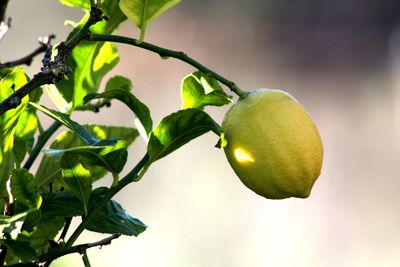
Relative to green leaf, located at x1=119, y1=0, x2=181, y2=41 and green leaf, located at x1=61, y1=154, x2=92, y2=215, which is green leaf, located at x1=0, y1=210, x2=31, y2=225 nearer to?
green leaf, located at x1=61, y1=154, x2=92, y2=215

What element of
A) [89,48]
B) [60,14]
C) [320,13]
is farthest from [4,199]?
[320,13]

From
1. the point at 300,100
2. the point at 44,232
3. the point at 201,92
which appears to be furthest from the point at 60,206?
the point at 300,100

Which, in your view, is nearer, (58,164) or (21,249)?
(21,249)

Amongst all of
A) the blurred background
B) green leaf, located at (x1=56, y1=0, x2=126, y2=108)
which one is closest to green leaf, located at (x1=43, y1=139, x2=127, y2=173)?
green leaf, located at (x1=56, y1=0, x2=126, y2=108)

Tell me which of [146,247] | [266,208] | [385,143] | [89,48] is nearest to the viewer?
[89,48]

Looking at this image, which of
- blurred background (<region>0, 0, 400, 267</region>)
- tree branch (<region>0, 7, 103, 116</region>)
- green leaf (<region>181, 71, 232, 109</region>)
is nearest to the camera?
tree branch (<region>0, 7, 103, 116</region>)

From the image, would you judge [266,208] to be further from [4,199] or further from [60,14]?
[4,199]

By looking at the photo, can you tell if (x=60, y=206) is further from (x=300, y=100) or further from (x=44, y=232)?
(x=300, y=100)
